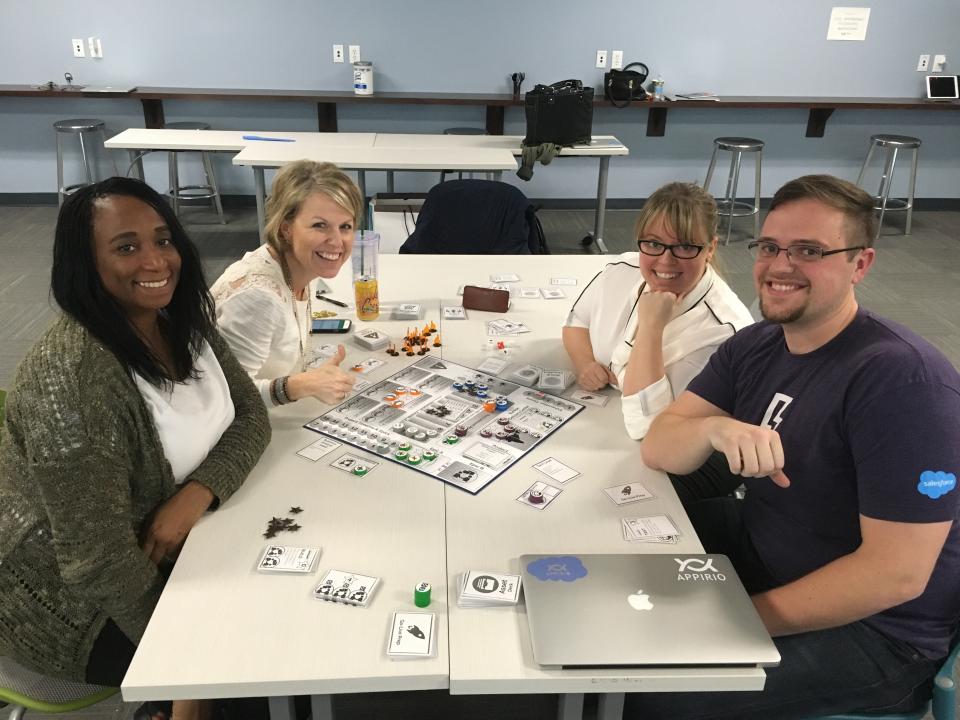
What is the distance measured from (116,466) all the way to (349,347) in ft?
2.93

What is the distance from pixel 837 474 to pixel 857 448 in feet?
0.27

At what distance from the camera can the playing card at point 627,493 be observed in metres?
1.45

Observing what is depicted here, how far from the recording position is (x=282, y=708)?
1181mm

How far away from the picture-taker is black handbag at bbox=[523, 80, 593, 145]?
15.2 ft

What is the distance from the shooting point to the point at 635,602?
1153 millimetres

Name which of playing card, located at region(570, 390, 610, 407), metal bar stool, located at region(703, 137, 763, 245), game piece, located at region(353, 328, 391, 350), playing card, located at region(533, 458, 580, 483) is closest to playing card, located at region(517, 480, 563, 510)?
playing card, located at region(533, 458, 580, 483)

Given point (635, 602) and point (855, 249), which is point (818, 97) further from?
point (635, 602)

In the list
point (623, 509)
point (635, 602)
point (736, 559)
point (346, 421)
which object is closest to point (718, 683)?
point (635, 602)

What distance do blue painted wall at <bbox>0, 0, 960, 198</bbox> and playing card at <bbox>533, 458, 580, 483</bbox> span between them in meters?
4.71

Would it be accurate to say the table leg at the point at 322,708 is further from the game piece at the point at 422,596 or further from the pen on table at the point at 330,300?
the pen on table at the point at 330,300

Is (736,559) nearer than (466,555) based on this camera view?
No

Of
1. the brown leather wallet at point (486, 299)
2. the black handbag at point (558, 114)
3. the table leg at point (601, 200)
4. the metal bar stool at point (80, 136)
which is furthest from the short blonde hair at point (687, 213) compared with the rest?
the metal bar stool at point (80, 136)

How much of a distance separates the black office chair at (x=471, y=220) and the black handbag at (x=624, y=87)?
247 centimetres

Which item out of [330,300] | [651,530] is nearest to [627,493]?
[651,530]
